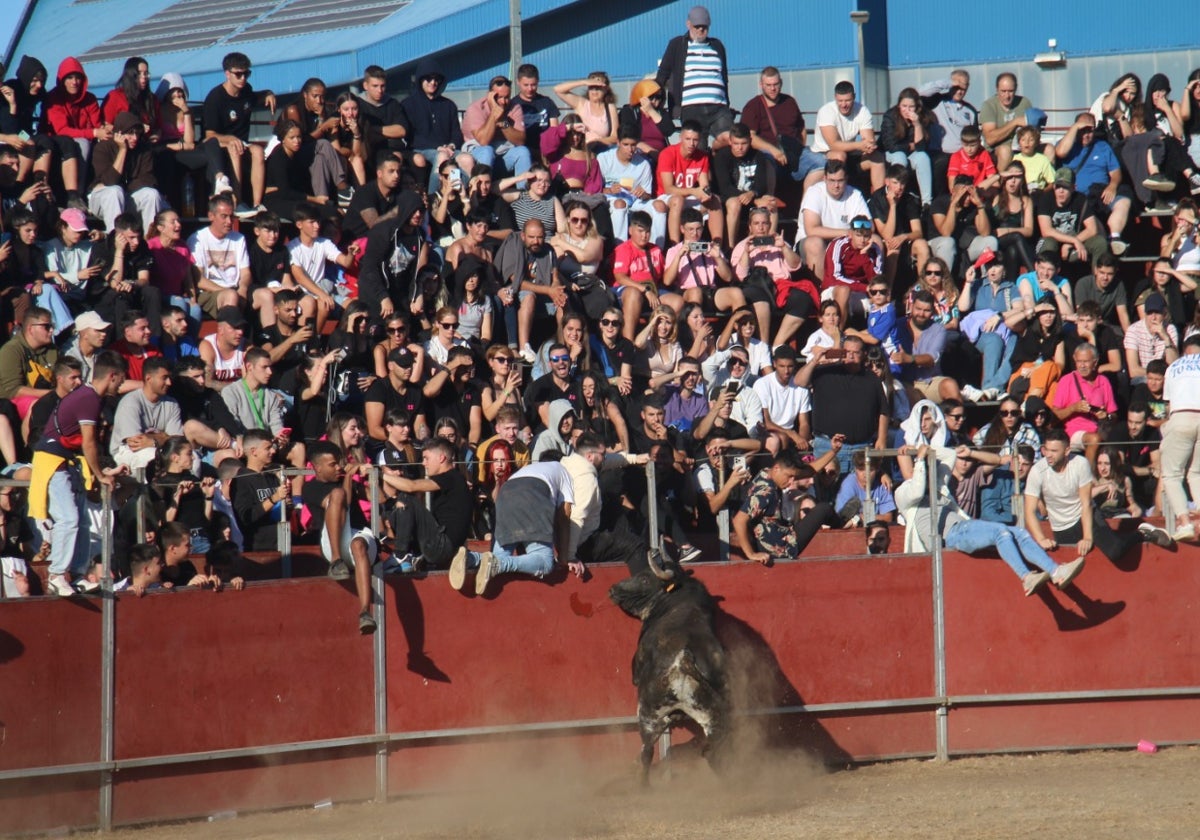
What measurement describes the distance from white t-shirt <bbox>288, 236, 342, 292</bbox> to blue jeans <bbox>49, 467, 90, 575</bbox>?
4.20 metres

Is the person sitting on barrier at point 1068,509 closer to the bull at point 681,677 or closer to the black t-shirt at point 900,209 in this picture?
the bull at point 681,677

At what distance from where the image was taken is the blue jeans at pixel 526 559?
12.4 m

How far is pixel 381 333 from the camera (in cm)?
1455

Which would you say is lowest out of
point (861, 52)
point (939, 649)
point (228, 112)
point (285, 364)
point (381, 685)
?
point (381, 685)

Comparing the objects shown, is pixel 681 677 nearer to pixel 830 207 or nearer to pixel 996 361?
pixel 996 361

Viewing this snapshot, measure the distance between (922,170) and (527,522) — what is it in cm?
772

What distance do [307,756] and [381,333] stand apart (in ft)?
12.8

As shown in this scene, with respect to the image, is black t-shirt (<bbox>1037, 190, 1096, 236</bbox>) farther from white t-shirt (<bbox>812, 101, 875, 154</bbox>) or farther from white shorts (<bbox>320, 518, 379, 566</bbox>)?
white shorts (<bbox>320, 518, 379, 566</bbox>)

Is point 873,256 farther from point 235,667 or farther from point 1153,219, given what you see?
point 235,667

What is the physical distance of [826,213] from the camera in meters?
17.4

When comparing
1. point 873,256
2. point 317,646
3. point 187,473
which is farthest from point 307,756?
point 873,256

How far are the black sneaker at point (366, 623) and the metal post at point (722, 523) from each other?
9.10 ft

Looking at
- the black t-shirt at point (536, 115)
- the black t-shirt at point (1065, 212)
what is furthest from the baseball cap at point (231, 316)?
the black t-shirt at point (1065, 212)

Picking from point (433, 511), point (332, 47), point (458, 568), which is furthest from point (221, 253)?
point (332, 47)
